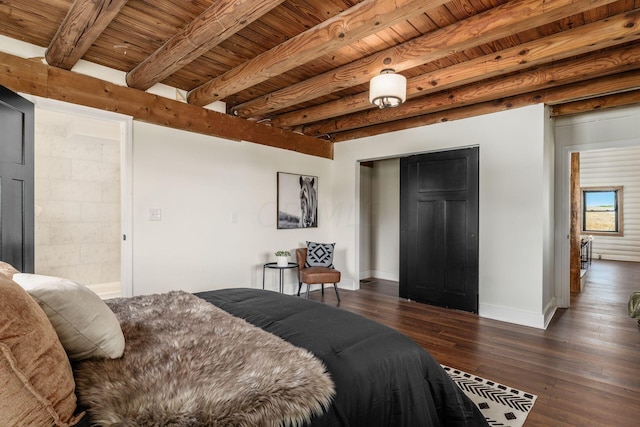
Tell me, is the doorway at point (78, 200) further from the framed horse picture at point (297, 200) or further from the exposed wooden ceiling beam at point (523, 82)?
the exposed wooden ceiling beam at point (523, 82)

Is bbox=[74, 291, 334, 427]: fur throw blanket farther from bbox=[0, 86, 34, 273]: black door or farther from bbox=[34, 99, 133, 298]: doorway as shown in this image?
bbox=[34, 99, 133, 298]: doorway

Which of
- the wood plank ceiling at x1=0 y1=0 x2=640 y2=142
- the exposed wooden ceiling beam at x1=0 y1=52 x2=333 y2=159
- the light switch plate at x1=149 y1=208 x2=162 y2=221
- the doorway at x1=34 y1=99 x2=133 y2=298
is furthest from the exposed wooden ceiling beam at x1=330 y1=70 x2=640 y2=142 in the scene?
the doorway at x1=34 y1=99 x2=133 y2=298

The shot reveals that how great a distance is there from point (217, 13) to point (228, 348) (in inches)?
78.4

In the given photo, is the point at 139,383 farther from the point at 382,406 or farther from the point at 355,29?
the point at 355,29

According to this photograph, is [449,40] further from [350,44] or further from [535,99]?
[535,99]

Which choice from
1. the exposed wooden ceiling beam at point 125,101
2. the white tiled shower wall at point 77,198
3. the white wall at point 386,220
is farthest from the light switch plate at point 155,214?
the white wall at point 386,220

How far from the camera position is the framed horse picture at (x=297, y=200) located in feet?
15.4

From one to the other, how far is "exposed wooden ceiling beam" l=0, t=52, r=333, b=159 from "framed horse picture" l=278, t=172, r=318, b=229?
54 centimetres

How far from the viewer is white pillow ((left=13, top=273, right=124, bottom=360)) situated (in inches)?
42.2

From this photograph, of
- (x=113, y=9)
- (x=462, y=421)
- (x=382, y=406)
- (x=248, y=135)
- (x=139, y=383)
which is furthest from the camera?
(x=248, y=135)

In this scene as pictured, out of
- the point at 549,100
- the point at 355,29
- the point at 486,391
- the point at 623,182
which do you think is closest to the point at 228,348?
the point at 486,391

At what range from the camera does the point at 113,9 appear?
79.5 inches

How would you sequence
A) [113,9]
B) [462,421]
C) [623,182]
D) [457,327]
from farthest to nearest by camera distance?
1. [623,182]
2. [457,327]
3. [113,9]
4. [462,421]

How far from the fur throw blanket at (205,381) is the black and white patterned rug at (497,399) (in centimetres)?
144
